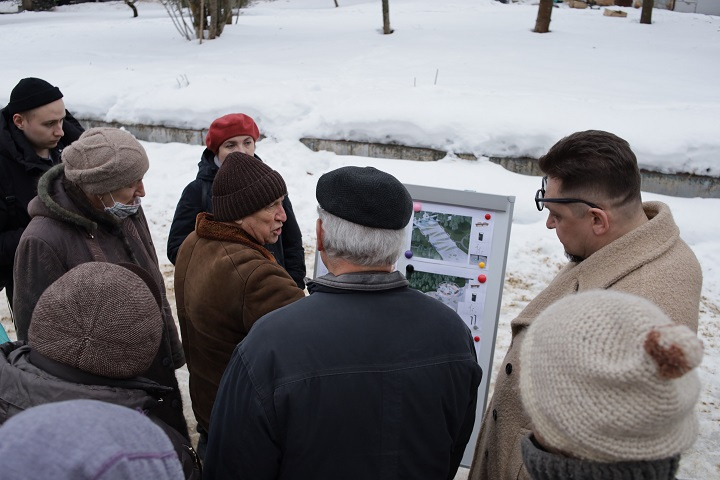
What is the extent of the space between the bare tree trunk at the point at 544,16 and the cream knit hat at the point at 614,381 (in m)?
15.9

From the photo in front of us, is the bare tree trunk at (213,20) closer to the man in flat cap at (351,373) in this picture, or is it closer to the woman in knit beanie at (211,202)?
the woman in knit beanie at (211,202)

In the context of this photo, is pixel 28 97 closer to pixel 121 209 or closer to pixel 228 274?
pixel 121 209

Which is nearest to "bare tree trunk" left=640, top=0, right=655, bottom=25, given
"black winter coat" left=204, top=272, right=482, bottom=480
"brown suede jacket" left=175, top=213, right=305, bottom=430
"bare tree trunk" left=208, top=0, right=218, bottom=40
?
"bare tree trunk" left=208, top=0, right=218, bottom=40

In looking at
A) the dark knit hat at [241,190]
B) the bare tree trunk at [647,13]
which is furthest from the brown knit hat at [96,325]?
the bare tree trunk at [647,13]

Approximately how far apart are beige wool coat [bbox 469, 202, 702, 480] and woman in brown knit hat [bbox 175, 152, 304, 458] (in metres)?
0.87

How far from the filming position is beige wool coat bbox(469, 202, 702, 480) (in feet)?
5.96

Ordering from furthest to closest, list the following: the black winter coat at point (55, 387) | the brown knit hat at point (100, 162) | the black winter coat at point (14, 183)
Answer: the black winter coat at point (14, 183), the brown knit hat at point (100, 162), the black winter coat at point (55, 387)

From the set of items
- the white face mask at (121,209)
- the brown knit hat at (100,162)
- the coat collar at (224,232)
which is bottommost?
the white face mask at (121,209)

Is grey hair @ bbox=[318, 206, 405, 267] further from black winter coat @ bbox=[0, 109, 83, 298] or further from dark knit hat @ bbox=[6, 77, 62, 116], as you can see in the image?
dark knit hat @ bbox=[6, 77, 62, 116]

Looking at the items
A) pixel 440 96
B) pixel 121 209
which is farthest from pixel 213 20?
pixel 121 209

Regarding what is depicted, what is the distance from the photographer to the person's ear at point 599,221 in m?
1.94

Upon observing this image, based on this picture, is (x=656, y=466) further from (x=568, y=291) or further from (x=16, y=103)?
(x=16, y=103)

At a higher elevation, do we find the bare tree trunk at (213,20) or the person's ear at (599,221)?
the person's ear at (599,221)

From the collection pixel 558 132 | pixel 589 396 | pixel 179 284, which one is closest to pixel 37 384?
pixel 179 284
